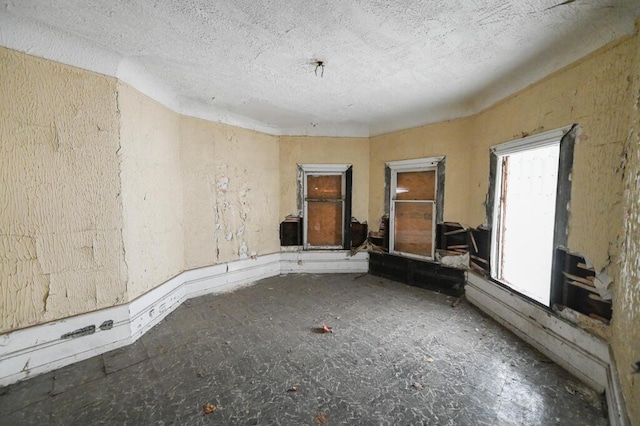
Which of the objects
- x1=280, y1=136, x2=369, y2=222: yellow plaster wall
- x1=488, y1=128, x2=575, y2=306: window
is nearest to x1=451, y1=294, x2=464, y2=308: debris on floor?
x1=488, y1=128, x2=575, y2=306: window

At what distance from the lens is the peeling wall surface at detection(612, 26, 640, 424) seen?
1236mm

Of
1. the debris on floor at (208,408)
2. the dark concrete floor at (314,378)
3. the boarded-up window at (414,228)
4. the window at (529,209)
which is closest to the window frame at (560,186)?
the window at (529,209)

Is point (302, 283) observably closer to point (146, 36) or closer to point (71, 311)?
point (71, 311)

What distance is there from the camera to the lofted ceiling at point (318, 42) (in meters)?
1.66

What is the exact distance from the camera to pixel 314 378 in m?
1.96

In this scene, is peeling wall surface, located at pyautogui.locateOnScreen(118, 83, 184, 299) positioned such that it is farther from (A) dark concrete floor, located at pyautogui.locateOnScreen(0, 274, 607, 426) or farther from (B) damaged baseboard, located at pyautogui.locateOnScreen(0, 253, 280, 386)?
(A) dark concrete floor, located at pyautogui.locateOnScreen(0, 274, 607, 426)

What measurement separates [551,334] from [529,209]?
1191 millimetres

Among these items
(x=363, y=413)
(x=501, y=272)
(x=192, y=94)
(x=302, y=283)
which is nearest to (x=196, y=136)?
(x=192, y=94)

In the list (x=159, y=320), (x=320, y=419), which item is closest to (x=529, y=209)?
(x=320, y=419)

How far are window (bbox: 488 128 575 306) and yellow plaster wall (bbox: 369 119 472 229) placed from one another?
0.50 metres

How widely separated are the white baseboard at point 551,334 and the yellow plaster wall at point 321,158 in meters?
2.26

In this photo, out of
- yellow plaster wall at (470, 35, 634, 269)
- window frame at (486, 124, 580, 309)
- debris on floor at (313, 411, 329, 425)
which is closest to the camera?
debris on floor at (313, 411, 329, 425)

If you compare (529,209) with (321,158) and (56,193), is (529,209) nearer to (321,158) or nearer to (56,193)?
(321,158)

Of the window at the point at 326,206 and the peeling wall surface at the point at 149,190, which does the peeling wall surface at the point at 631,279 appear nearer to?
the window at the point at 326,206
